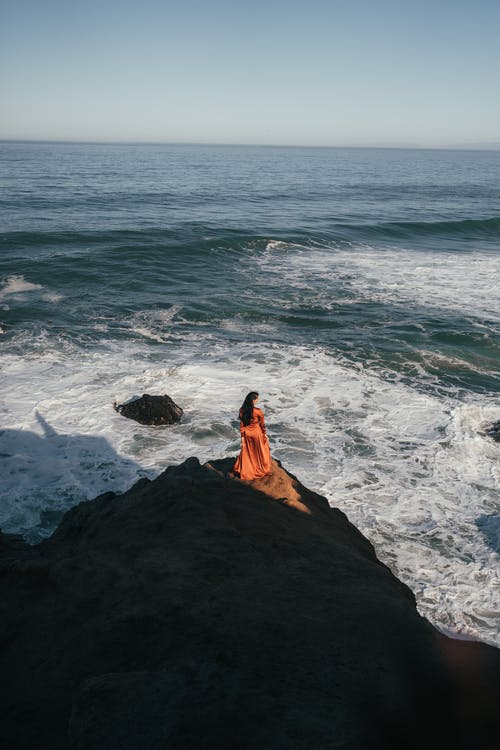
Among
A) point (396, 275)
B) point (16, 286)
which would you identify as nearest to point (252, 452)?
point (16, 286)

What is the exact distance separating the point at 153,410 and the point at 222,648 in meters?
8.08

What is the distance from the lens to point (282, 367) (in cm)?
1440

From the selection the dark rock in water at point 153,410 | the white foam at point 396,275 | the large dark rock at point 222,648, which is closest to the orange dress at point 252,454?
the large dark rock at point 222,648

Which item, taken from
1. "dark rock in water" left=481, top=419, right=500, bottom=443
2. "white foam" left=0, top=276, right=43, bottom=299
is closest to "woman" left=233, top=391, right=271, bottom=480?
"dark rock in water" left=481, top=419, right=500, bottom=443

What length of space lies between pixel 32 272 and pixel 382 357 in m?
16.4

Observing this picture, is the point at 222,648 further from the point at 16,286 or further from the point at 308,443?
the point at 16,286

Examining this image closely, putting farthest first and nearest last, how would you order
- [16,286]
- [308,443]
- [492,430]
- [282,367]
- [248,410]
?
[16,286], [282,367], [492,430], [308,443], [248,410]

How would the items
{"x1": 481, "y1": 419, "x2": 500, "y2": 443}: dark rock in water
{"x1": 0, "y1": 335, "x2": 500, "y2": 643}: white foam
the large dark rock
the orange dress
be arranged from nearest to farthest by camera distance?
the large dark rock
the orange dress
{"x1": 0, "y1": 335, "x2": 500, "y2": 643}: white foam
{"x1": 481, "y1": 419, "x2": 500, "y2": 443}: dark rock in water

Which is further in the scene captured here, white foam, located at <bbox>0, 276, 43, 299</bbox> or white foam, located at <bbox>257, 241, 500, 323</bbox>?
white foam, located at <bbox>257, 241, 500, 323</bbox>

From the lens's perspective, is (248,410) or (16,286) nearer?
(248,410)

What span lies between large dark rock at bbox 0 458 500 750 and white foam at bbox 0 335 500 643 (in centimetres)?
248

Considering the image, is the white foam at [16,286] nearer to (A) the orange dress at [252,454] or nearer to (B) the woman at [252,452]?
(B) the woman at [252,452]

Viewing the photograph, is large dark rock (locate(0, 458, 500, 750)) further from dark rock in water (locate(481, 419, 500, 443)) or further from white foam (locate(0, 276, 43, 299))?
white foam (locate(0, 276, 43, 299))

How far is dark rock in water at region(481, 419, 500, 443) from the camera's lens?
10.7 m
